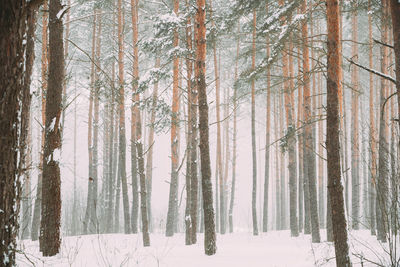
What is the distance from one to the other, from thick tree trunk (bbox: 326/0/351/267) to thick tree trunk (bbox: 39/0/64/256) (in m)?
4.47

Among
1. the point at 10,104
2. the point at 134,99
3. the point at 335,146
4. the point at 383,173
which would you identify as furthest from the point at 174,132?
the point at 10,104

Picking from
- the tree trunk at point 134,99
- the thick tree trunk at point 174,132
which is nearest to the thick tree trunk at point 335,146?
the thick tree trunk at point 174,132

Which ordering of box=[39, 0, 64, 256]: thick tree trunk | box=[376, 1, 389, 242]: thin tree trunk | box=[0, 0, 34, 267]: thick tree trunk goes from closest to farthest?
box=[0, 0, 34, 267]: thick tree trunk, box=[376, 1, 389, 242]: thin tree trunk, box=[39, 0, 64, 256]: thick tree trunk

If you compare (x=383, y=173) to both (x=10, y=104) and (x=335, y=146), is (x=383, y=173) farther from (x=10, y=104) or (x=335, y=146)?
(x=10, y=104)

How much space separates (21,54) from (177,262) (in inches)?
181

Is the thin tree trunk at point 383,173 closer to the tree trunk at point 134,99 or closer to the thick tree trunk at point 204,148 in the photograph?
the thick tree trunk at point 204,148

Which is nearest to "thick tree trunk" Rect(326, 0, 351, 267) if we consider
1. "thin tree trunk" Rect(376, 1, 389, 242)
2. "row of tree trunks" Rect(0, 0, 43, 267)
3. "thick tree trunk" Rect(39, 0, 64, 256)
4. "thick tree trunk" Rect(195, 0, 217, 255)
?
"thin tree trunk" Rect(376, 1, 389, 242)

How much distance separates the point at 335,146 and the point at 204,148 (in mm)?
2918

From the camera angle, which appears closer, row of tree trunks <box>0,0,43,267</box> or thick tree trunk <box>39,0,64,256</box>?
row of tree trunks <box>0,0,43,267</box>

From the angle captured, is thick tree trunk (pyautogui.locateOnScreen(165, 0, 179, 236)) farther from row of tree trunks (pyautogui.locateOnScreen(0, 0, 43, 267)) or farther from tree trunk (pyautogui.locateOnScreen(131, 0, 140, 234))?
row of tree trunks (pyautogui.locateOnScreen(0, 0, 43, 267))

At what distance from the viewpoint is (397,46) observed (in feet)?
10.4

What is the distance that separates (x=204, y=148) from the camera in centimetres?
689

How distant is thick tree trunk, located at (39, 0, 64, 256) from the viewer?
5305 mm

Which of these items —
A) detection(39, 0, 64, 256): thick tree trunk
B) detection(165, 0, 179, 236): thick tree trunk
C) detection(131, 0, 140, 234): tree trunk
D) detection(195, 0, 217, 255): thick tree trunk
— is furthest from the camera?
detection(131, 0, 140, 234): tree trunk
